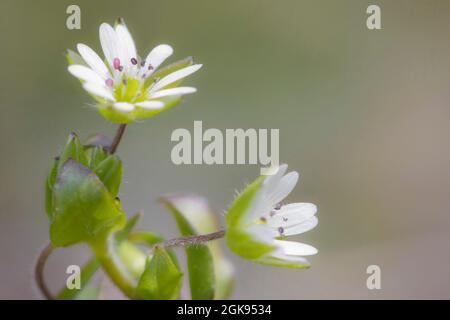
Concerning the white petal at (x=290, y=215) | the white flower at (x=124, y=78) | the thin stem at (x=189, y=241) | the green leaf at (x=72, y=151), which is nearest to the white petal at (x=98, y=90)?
the white flower at (x=124, y=78)

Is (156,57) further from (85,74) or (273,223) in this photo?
(273,223)

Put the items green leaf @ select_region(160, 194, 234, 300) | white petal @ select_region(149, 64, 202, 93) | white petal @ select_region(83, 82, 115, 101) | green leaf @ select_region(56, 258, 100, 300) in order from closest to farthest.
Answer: white petal @ select_region(83, 82, 115, 101) < white petal @ select_region(149, 64, 202, 93) < green leaf @ select_region(56, 258, 100, 300) < green leaf @ select_region(160, 194, 234, 300)

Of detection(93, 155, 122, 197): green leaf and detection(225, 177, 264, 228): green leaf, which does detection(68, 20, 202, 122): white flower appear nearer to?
detection(93, 155, 122, 197): green leaf

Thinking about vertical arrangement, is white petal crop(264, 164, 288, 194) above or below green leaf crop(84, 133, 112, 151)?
below

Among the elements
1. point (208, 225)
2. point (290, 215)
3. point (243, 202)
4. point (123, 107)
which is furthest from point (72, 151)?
point (208, 225)

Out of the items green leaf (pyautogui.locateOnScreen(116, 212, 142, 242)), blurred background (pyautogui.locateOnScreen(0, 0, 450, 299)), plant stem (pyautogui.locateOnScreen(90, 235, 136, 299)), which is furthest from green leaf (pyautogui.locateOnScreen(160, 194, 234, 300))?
blurred background (pyautogui.locateOnScreen(0, 0, 450, 299))

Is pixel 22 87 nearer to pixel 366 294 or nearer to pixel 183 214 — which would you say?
pixel 366 294
